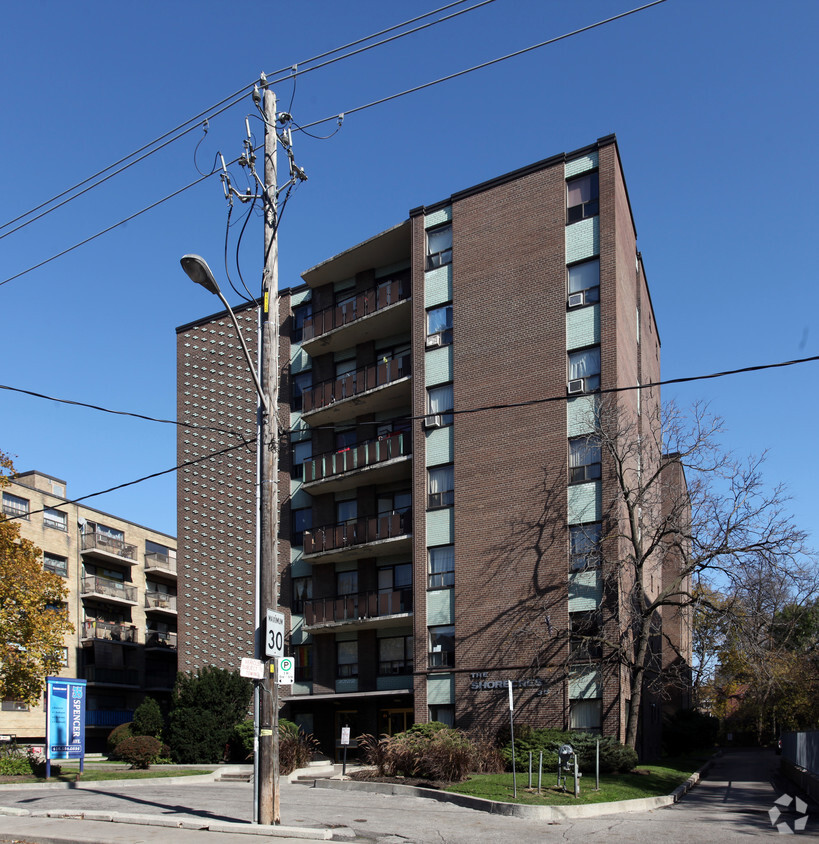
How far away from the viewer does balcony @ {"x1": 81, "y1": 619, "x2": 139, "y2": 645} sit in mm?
54781

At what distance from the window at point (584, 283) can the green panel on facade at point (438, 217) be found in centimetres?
612

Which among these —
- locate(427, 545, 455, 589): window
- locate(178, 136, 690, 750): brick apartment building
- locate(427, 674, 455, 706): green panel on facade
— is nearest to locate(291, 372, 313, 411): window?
locate(178, 136, 690, 750): brick apartment building

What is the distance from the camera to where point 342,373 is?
40375mm

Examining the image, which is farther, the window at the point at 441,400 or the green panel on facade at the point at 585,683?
the window at the point at 441,400

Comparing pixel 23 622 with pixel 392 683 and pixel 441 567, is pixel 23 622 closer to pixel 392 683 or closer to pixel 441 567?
pixel 392 683

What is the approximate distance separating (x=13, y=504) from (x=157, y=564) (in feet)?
40.5

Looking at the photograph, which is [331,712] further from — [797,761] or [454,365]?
[797,761]

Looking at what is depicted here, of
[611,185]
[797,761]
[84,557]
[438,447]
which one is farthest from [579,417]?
[84,557]

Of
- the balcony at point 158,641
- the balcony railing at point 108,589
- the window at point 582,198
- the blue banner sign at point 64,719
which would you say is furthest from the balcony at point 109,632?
the window at point 582,198

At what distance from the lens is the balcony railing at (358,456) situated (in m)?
35.8

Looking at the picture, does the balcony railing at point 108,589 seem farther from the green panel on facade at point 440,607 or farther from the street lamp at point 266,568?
the street lamp at point 266,568

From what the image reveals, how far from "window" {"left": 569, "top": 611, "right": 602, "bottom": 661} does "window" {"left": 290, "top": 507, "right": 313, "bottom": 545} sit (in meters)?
13.8

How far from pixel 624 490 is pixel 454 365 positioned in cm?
872

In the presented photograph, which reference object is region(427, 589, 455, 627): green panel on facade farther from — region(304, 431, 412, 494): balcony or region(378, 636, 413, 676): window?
region(304, 431, 412, 494): balcony
